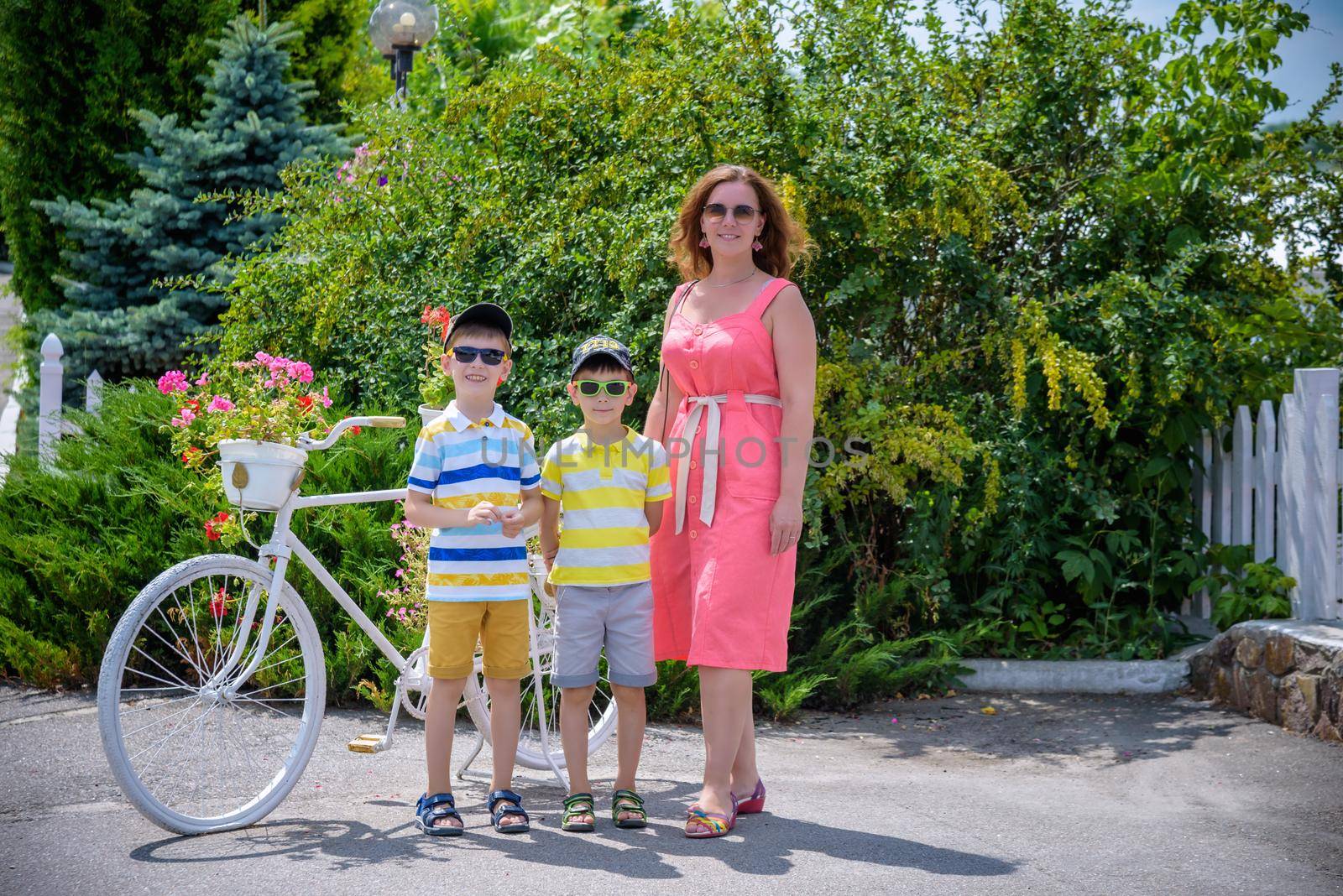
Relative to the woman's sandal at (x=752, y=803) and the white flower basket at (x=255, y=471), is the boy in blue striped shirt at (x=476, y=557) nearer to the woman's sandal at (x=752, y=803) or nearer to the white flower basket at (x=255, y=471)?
the white flower basket at (x=255, y=471)

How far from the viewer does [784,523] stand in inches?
142

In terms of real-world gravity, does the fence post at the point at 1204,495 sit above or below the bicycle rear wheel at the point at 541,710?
above

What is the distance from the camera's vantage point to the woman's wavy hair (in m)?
3.85

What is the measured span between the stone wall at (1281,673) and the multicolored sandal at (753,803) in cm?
256

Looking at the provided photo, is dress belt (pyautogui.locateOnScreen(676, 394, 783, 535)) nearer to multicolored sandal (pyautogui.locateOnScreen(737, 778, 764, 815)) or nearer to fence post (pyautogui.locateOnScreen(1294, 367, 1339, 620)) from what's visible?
multicolored sandal (pyautogui.locateOnScreen(737, 778, 764, 815))

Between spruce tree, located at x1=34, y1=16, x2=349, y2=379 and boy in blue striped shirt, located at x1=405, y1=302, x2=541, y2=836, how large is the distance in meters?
5.91

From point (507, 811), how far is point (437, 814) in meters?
0.20

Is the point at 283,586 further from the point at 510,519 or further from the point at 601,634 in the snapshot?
the point at 601,634

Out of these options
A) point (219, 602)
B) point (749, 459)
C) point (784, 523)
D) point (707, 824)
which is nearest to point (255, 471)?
point (219, 602)

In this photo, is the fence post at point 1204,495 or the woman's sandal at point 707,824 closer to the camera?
the woman's sandal at point 707,824

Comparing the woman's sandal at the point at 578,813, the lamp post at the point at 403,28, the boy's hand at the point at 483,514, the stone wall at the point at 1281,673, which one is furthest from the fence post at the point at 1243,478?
the lamp post at the point at 403,28

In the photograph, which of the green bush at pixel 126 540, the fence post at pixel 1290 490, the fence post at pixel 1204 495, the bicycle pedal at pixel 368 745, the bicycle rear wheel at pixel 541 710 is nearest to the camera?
the bicycle pedal at pixel 368 745

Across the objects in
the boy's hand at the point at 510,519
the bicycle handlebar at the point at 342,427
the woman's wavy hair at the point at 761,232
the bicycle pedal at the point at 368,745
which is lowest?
the bicycle pedal at the point at 368,745

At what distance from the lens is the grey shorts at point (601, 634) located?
363cm
